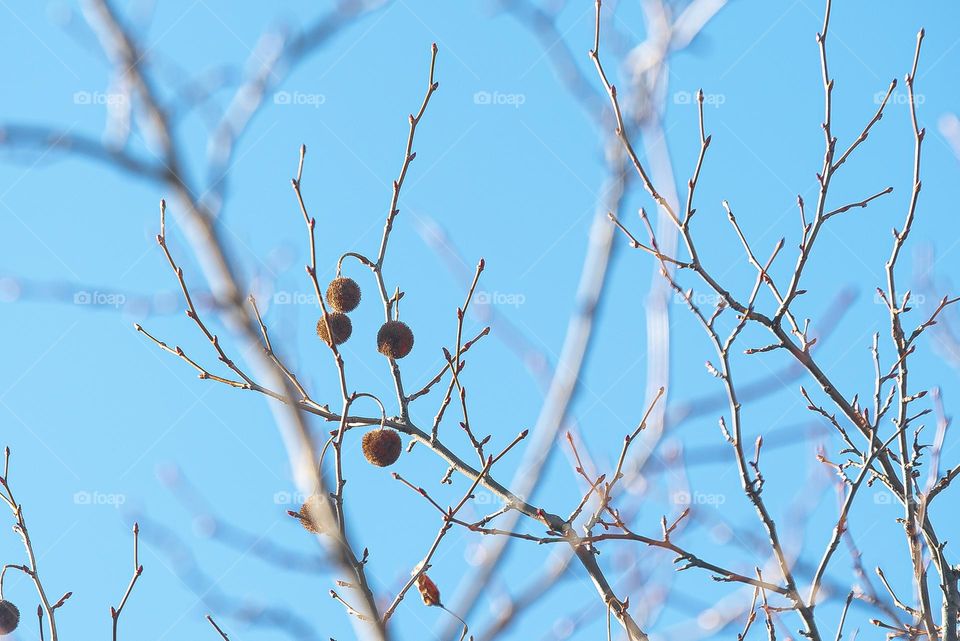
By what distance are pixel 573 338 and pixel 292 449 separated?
752 mm

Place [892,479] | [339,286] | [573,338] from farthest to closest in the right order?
[892,479]
[339,286]
[573,338]

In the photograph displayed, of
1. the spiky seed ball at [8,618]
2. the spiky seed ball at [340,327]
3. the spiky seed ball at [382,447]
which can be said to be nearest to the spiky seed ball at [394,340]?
the spiky seed ball at [340,327]

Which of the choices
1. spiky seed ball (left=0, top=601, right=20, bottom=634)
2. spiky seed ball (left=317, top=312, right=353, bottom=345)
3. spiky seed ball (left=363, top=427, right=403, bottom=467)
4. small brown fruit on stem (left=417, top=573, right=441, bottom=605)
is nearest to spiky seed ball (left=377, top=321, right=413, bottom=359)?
spiky seed ball (left=317, top=312, right=353, bottom=345)

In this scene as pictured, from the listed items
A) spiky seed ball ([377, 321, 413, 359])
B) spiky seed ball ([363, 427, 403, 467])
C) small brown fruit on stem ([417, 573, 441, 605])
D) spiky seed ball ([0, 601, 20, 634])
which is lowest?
spiky seed ball ([0, 601, 20, 634])

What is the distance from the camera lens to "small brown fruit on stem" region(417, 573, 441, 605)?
9.81 ft

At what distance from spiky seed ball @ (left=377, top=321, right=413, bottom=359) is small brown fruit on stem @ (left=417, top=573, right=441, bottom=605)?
0.81 meters

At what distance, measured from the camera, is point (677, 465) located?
362 centimetres

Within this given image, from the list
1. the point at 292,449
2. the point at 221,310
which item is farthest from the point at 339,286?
the point at 221,310

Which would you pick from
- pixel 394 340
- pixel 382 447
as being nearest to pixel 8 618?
pixel 382 447

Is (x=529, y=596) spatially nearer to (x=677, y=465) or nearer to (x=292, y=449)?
(x=292, y=449)

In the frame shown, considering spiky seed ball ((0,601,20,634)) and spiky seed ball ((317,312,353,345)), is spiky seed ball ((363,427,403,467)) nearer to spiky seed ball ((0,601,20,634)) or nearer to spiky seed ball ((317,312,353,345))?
spiky seed ball ((317,312,353,345))

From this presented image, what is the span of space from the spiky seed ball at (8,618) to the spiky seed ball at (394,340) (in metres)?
1.54

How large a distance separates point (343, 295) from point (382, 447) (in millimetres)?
608

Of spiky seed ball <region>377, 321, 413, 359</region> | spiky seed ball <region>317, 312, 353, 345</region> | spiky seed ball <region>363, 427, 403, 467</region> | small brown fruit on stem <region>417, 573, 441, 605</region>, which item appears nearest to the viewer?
small brown fruit on stem <region>417, 573, 441, 605</region>
